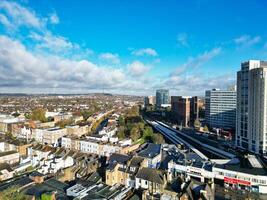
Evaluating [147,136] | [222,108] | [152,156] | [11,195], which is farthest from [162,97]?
[11,195]

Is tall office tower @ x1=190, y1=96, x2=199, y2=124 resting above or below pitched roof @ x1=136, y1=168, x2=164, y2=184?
above

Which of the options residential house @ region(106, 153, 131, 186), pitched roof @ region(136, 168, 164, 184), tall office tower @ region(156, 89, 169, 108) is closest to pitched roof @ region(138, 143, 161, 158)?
residential house @ region(106, 153, 131, 186)

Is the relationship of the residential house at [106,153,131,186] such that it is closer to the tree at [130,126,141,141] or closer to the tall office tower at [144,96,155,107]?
the tree at [130,126,141,141]

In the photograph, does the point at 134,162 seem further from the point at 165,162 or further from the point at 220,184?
the point at 220,184

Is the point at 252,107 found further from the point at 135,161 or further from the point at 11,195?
the point at 11,195

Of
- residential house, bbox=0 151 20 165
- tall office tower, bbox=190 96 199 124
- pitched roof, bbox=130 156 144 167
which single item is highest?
tall office tower, bbox=190 96 199 124
